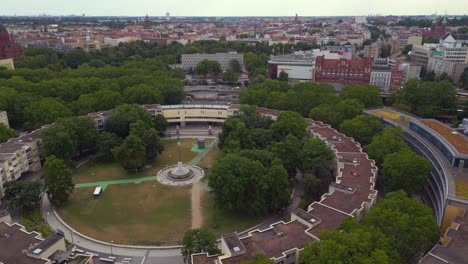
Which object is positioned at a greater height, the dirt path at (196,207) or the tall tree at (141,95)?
the tall tree at (141,95)

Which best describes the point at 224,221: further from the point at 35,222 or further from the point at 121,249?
the point at 35,222

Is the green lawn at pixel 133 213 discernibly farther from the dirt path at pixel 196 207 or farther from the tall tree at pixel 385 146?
the tall tree at pixel 385 146

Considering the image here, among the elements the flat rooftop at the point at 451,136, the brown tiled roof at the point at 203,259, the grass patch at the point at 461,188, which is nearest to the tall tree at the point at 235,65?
the flat rooftop at the point at 451,136

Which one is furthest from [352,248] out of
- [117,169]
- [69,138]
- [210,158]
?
[69,138]

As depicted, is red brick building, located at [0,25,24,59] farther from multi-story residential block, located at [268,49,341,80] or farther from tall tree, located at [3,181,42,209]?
tall tree, located at [3,181,42,209]

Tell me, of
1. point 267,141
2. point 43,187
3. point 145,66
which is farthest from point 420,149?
point 145,66
